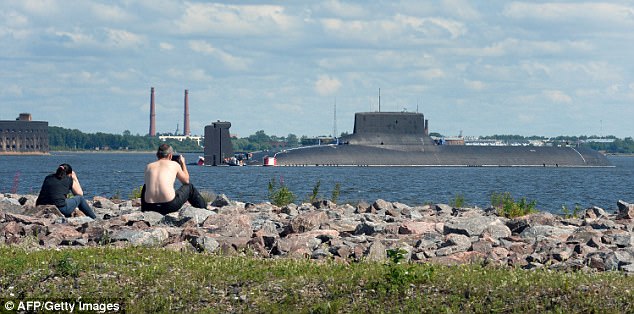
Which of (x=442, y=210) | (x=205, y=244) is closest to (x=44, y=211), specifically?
(x=205, y=244)

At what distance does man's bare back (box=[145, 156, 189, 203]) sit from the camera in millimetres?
18016

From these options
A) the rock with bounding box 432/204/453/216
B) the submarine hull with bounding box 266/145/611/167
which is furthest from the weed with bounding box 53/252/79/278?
Answer: the submarine hull with bounding box 266/145/611/167

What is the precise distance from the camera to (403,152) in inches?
4382

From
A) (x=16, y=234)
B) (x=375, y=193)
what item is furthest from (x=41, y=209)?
(x=375, y=193)

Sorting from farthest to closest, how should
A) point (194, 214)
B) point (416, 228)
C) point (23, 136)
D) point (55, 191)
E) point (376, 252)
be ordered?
point (23, 136), point (55, 191), point (194, 214), point (416, 228), point (376, 252)

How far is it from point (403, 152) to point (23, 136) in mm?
104902

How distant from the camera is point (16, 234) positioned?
16.9 m

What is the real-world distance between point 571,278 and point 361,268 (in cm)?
247

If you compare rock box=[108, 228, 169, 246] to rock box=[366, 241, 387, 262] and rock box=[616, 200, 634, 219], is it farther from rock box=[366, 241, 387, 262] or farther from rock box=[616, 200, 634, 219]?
rock box=[616, 200, 634, 219]

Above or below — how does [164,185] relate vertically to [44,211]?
above

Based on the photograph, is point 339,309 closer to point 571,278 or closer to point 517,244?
point 571,278

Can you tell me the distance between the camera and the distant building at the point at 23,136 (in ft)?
636

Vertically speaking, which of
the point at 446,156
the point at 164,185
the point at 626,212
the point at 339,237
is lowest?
the point at 446,156

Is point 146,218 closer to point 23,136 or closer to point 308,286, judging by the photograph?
point 308,286
